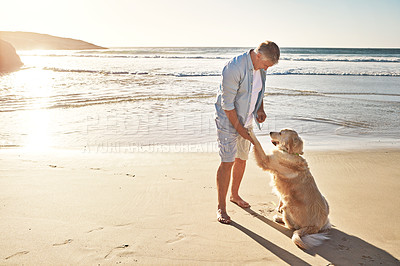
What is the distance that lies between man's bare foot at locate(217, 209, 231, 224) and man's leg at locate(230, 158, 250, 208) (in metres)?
0.45

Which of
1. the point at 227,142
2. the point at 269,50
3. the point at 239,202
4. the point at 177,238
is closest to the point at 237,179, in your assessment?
the point at 239,202

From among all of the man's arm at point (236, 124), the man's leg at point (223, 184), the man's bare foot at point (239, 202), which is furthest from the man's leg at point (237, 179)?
the man's arm at point (236, 124)

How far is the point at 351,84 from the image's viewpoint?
55.1 ft

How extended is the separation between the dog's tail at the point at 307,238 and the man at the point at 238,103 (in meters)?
0.77

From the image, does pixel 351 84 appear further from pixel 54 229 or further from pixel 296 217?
pixel 54 229

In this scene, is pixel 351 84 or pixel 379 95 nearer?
pixel 379 95

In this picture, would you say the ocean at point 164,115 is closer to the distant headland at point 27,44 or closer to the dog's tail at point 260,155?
the dog's tail at point 260,155

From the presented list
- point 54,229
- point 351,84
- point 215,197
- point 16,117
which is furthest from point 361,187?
point 351,84

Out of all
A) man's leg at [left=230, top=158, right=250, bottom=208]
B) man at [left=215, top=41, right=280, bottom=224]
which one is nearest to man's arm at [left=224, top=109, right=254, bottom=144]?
man at [left=215, top=41, right=280, bottom=224]

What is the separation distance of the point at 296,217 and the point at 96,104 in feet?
29.0

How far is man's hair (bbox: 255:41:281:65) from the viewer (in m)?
3.35

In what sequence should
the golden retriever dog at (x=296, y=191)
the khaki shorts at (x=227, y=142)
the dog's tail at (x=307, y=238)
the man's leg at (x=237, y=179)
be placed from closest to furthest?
the dog's tail at (x=307, y=238)
the golden retriever dog at (x=296, y=191)
the khaki shorts at (x=227, y=142)
the man's leg at (x=237, y=179)

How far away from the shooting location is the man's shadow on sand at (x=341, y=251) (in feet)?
10.0

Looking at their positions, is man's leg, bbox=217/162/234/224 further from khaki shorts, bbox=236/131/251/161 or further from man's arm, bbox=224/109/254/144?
man's arm, bbox=224/109/254/144
